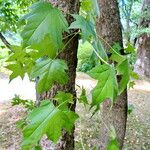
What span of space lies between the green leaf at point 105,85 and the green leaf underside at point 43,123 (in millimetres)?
116

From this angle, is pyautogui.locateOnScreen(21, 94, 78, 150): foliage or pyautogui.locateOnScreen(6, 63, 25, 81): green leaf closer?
pyautogui.locateOnScreen(21, 94, 78, 150): foliage

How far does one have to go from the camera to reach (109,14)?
418cm

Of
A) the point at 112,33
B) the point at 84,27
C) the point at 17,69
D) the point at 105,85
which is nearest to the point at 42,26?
the point at 84,27

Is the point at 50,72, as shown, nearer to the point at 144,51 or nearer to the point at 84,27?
the point at 84,27

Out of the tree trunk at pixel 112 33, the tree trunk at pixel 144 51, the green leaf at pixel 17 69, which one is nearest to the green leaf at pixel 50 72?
the green leaf at pixel 17 69

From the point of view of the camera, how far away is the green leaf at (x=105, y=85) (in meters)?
0.99

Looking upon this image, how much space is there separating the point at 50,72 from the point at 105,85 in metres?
0.18

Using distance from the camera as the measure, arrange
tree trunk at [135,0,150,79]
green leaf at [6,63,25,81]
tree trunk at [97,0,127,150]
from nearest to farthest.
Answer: green leaf at [6,63,25,81]
tree trunk at [97,0,127,150]
tree trunk at [135,0,150,79]

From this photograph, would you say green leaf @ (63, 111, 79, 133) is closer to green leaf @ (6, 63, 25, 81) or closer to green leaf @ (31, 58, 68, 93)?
green leaf @ (31, 58, 68, 93)

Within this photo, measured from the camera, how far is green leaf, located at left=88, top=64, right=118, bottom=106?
986 mm

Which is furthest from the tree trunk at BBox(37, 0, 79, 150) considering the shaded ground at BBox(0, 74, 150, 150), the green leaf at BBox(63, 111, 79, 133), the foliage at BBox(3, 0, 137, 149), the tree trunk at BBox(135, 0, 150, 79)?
the tree trunk at BBox(135, 0, 150, 79)

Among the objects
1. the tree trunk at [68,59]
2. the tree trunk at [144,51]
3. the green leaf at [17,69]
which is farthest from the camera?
the tree trunk at [144,51]

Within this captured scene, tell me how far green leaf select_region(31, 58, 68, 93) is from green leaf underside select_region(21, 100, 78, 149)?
3.1 inches

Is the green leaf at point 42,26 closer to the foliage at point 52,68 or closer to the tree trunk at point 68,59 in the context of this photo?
the foliage at point 52,68
